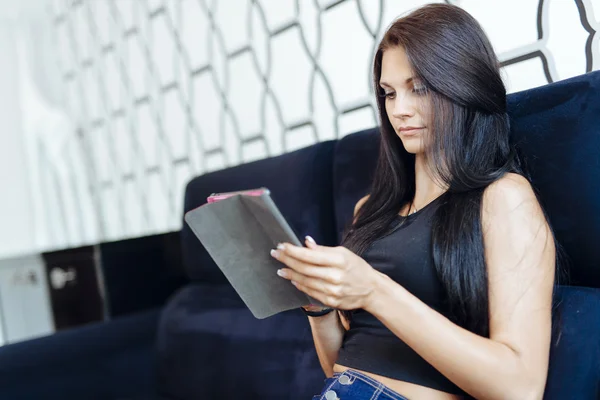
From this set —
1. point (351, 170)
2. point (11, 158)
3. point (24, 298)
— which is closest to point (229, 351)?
point (351, 170)

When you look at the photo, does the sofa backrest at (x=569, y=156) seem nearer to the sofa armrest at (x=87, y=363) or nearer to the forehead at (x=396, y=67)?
the forehead at (x=396, y=67)

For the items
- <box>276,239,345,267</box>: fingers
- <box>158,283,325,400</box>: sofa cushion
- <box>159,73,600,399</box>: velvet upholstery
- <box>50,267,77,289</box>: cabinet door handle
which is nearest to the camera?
<box>276,239,345,267</box>: fingers

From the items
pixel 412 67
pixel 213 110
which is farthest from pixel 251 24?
pixel 412 67

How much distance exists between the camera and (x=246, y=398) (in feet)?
4.21

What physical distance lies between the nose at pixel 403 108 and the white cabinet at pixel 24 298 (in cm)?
166

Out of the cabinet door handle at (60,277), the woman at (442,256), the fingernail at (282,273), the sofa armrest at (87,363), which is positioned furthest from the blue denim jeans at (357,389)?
the cabinet door handle at (60,277)

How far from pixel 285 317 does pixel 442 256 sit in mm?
569

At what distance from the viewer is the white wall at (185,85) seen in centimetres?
108

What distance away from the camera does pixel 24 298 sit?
2104 millimetres

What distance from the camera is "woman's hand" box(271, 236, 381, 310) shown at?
0.68 m

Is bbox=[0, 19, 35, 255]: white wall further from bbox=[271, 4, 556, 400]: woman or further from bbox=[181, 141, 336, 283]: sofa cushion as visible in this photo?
bbox=[271, 4, 556, 400]: woman

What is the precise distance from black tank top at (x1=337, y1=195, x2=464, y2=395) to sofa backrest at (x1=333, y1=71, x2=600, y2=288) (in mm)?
162

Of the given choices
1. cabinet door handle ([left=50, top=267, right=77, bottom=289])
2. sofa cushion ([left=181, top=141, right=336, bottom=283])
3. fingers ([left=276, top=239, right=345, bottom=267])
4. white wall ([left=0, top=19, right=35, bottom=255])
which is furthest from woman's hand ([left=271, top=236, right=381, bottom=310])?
white wall ([left=0, top=19, right=35, bottom=255])

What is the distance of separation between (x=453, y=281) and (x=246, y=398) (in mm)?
697
